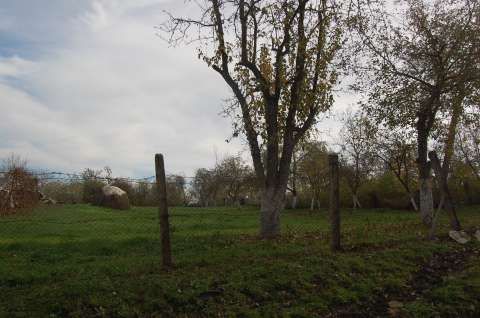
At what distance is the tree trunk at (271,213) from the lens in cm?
1323

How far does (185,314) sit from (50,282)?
9.57 ft

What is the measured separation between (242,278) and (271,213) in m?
5.68

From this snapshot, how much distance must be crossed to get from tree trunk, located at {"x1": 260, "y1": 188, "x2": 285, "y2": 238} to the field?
1005 mm

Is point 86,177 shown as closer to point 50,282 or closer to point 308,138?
point 50,282

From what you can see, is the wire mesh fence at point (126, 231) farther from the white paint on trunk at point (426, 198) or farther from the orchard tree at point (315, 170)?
the orchard tree at point (315, 170)

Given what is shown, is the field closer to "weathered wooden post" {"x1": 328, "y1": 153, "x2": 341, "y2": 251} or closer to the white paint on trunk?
"weathered wooden post" {"x1": 328, "y1": 153, "x2": 341, "y2": 251}

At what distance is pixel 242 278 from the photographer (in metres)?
7.63

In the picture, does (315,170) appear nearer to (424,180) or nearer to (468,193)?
(468,193)

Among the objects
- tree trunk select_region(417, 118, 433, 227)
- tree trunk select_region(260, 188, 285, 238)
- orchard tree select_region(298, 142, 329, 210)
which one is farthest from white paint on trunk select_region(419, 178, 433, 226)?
Answer: orchard tree select_region(298, 142, 329, 210)

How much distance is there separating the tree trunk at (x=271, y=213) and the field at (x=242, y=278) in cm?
101

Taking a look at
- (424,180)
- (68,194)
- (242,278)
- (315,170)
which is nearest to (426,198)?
(424,180)

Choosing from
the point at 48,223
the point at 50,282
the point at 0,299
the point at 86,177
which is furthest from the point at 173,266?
the point at 48,223

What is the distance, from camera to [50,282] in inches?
302

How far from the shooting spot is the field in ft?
21.2
